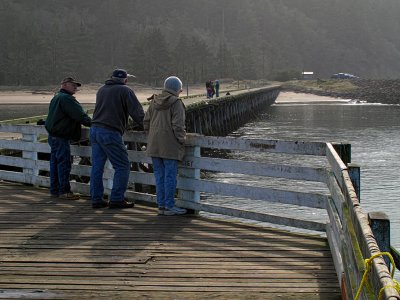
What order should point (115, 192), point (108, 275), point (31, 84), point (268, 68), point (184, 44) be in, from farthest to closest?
point (268, 68) < point (184, 44) < point (31, 84) < point (115, 192) < point (108, 275)

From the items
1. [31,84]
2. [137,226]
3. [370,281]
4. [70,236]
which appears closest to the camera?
[370,281]

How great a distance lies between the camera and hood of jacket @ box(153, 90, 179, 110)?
7641mm

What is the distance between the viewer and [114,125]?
8039 mm

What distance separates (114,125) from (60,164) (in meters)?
1.43

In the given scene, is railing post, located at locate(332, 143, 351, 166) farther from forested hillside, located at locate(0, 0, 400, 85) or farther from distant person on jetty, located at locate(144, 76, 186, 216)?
forested hillside, located at locate(0, 0, 400, 85)

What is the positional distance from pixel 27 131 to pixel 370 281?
27.2 ft

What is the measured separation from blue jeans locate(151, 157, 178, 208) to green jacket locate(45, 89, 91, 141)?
1.49 metres

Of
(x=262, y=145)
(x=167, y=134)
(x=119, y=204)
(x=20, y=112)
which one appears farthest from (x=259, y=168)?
(x=20, y=112)

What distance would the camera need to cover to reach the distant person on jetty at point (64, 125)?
8.70 m

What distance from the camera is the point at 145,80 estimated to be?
117m

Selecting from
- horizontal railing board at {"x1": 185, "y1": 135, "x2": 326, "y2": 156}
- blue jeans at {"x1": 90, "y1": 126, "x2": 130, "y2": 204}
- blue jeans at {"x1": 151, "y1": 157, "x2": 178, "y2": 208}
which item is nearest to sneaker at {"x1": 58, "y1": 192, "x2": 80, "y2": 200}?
blue jeans at {"x1": 90, "y1": 126, "x2": 130, "y2": 204}

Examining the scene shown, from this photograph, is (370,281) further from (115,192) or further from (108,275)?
(115,192)


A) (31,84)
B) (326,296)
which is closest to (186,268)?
(326,296)

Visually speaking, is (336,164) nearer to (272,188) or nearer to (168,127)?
(272,188)
